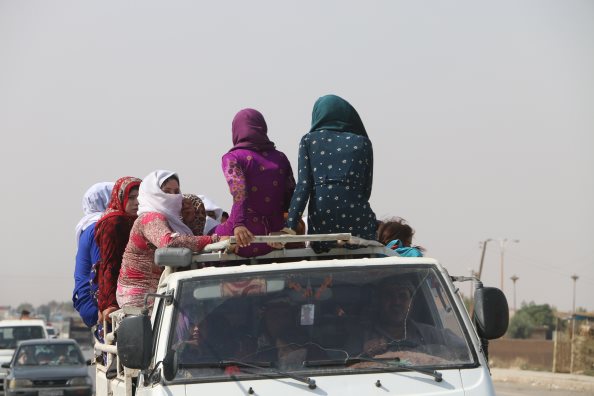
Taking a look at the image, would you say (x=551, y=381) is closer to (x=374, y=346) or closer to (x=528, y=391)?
(x=528, y=391)

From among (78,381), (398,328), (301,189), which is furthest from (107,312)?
(78,381)

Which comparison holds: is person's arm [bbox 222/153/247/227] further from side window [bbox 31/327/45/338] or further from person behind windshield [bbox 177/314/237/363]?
side window [bbox 31/327/45/338]

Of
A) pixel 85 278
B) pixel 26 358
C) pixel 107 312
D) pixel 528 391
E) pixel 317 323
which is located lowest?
pixel 528 391

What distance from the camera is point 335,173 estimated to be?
747 centimetres

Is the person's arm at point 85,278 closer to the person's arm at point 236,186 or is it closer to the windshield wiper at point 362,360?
the person's arm at point 236,186

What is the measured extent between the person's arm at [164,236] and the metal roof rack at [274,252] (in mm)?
86

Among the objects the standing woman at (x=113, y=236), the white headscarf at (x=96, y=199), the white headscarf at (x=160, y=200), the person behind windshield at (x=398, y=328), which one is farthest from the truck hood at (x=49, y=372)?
the person behind windshield at (x=398, y=328)

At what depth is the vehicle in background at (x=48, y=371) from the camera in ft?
76.5

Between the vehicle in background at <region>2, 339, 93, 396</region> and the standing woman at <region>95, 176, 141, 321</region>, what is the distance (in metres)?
14.7

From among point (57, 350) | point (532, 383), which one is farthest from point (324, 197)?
point (532, 383)

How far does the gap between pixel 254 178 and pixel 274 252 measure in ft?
2.14

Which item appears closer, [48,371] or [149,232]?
[149,232]

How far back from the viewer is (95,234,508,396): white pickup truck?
18.9 feet

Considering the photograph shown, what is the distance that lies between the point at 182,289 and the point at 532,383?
952 inches
